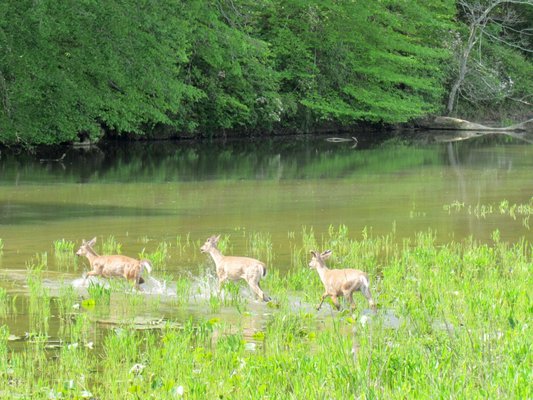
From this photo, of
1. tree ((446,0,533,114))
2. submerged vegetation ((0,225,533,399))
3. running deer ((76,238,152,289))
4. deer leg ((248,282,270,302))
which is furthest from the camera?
tree ((446,0,533,114))

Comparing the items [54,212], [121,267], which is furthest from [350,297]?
[54,212]

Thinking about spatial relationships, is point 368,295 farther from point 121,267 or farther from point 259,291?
point 121,267

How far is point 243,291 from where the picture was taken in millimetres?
11398

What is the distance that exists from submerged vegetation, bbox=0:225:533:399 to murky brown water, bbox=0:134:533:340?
29.0 inches

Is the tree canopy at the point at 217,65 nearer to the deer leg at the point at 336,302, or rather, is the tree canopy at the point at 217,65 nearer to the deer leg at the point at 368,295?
the deer leg at the point at 336,302

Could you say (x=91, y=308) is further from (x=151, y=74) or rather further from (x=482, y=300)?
(x=151, y=74)

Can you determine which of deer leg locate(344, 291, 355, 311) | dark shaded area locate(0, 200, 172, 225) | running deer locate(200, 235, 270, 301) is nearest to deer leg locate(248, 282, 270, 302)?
running deer locate(200, 235, 270, 301)

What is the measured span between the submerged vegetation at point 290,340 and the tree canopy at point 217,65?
41.6 feet

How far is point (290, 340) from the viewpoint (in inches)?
340

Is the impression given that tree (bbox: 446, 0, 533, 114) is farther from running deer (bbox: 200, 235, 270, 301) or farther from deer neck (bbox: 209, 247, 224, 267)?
running deer (bbox: 200, 235, 270, 301)

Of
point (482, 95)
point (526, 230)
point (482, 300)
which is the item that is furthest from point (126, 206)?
point (482, 95)

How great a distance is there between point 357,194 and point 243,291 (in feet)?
39.2

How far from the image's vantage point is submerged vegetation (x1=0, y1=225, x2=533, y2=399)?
6559 mm

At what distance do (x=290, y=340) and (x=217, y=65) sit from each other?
33.5 m
